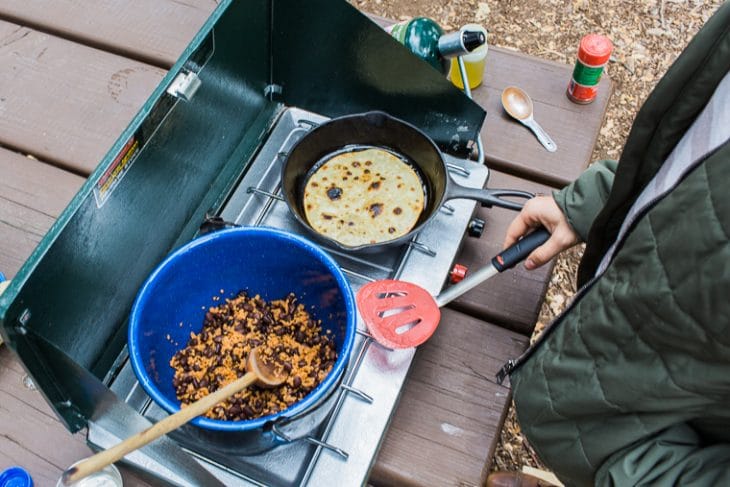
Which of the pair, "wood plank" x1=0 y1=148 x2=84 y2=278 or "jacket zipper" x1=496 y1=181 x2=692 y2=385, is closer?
"jacket zipper" x1=496 y1=181 x2=692 y2=385

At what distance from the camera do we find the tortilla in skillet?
140 cm

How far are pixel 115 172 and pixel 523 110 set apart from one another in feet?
3.03

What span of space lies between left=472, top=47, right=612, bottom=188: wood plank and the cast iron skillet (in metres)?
0.16

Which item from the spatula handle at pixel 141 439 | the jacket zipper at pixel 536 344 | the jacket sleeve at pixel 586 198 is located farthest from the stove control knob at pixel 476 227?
the spatula handle at pixel 141 439

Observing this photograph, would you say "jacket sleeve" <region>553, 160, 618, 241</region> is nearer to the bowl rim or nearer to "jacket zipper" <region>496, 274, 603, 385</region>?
"jacket zipper" <region>496, 274, 603, 385</region>

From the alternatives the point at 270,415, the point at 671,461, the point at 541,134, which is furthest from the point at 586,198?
the point at 270,415

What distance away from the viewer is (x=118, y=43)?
5.44 ft

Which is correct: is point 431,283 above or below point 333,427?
above

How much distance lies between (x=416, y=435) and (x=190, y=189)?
2.03ft

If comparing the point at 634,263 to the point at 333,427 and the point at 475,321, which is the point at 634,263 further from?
the point at 333,427

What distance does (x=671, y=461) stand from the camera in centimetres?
94

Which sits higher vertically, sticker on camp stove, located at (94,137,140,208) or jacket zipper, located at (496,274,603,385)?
jacket zipper, located at (496,274,603,385)

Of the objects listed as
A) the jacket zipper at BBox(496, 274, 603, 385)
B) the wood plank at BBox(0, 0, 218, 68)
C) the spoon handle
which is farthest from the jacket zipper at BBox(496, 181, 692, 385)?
the wood plank at BBox(0, 0, 218, 68)

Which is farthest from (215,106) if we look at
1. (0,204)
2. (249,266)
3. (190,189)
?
(0,204)
